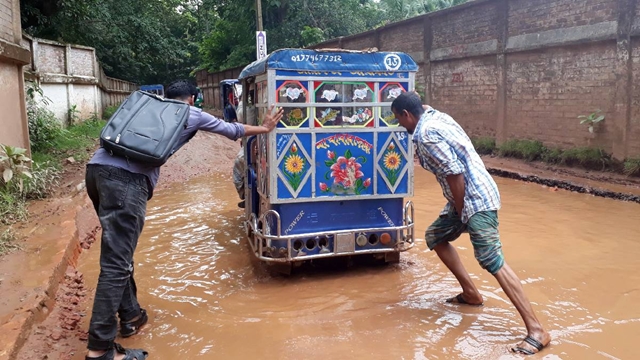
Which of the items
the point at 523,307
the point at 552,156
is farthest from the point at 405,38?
the point at 523,307

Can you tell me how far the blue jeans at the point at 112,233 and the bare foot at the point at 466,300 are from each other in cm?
255

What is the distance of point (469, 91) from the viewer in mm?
13484

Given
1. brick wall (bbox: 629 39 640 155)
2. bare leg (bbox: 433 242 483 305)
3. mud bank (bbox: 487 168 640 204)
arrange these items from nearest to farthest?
bare leg (bbox: 433 242 483 305)
mud bank (bbox: 487 168 640 204)
brick wall (bbox: 629 39 640 155)

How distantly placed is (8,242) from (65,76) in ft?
36.7

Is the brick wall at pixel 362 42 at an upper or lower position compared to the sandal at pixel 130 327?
upper

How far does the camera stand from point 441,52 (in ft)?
47.1

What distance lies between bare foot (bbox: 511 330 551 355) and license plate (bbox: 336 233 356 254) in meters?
1.78

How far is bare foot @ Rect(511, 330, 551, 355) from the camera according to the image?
3490 millimetres

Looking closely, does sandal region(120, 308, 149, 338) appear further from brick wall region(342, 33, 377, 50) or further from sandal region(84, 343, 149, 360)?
brick wall region(342, 33, 377, 50)

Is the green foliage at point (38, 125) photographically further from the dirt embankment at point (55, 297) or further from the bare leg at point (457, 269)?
the bare leg at point (457, 269)

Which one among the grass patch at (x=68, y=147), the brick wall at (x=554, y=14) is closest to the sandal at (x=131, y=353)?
the grass patch at (x=68, y=147)

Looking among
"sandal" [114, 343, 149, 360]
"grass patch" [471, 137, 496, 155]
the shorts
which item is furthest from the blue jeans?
"grass patch" [471, 137, 496, 155]

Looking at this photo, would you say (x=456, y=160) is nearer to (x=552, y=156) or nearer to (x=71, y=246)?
(x=71, y=246)

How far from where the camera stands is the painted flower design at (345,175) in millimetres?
4883
